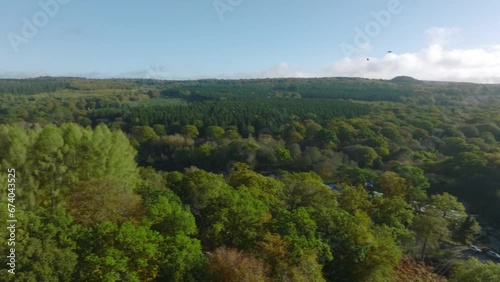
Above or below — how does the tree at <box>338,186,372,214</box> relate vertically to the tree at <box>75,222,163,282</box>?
below

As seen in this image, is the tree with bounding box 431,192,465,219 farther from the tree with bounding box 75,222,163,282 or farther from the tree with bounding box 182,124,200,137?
the tree with bounding box 182,124,200,137

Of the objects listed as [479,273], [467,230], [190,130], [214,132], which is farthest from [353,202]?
[190,130]

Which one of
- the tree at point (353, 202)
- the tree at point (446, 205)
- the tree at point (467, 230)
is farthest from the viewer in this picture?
the tree at point (467, 230)

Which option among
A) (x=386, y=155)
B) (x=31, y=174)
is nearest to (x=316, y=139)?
(x=386, y=155)

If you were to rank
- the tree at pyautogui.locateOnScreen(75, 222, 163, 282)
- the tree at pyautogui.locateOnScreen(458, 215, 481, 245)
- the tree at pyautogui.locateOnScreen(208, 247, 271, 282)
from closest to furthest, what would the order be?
1. the tree at pyautogui.locateOnScreen(75, 222, 163, 282)
2. the tree at pyautogui.locateOnScreen(208, 247, 271, 282)
3. the tree at pyautogui.locateOnScreen(458, 215, 481, 245)

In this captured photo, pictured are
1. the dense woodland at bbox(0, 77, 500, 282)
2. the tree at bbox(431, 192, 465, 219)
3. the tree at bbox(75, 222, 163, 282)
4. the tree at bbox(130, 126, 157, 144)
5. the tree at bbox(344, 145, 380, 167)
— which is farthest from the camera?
the tree at bbox(130, 126, 157, 144)

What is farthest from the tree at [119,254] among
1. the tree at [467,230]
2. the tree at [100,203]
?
the tree at [467,230]

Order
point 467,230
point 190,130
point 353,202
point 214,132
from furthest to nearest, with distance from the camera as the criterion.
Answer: point 190,130, point 214,132, point 467,230, point 353,202

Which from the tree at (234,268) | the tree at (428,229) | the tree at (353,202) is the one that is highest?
the tree at (234,268)

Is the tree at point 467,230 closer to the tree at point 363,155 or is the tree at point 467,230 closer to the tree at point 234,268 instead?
the tree at point 363,155

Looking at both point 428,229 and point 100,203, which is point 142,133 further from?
point 428,229

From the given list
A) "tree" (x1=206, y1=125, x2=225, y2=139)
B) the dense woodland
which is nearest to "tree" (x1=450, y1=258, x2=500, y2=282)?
the dense woodland
